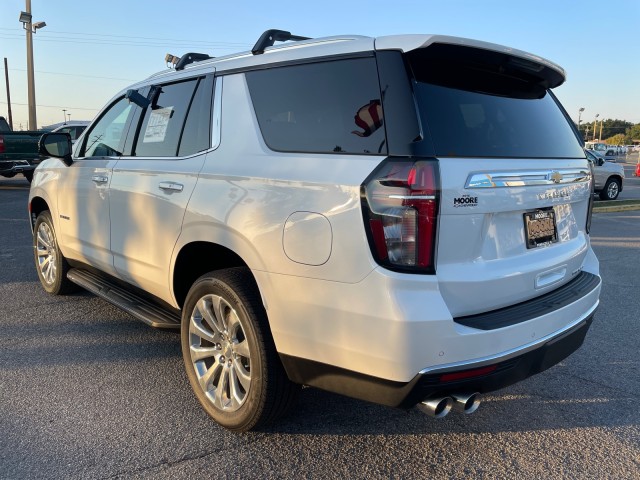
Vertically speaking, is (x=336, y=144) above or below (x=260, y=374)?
above

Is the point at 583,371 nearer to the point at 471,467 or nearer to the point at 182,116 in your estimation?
the point at 471,467

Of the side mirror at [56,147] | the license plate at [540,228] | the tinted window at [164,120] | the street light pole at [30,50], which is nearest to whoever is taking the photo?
the license plate at [540,228]

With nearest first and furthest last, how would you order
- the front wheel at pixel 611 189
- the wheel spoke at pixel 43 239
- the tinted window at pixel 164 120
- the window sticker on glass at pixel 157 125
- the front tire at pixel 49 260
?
1. the tinted window at pixel 164 120
2. the window sticker on glass at pixel 157 125
3. the front tire at pixel 49 260
4. the wheel spoke at pixel 43 239
5. the front wheel at pixel 611 189

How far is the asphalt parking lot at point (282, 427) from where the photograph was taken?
2639 millimetres

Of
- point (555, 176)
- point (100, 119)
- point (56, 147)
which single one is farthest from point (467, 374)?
point (56, 147)

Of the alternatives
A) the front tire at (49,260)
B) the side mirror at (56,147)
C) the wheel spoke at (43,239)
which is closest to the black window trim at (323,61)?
the side mirror at (56,147)

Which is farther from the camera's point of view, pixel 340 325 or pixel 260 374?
pixel 260 374

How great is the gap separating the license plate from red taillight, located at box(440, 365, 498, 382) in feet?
2.13

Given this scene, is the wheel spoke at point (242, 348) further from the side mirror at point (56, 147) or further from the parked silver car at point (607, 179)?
the parked silver car at point (607, 179)

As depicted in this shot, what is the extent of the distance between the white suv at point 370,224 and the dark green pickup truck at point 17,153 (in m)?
14.4

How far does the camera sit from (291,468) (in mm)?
2621

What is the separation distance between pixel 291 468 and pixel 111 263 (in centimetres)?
223

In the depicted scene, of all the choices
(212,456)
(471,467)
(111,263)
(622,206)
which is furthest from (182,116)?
(622,206)

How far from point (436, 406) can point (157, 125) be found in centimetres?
262
